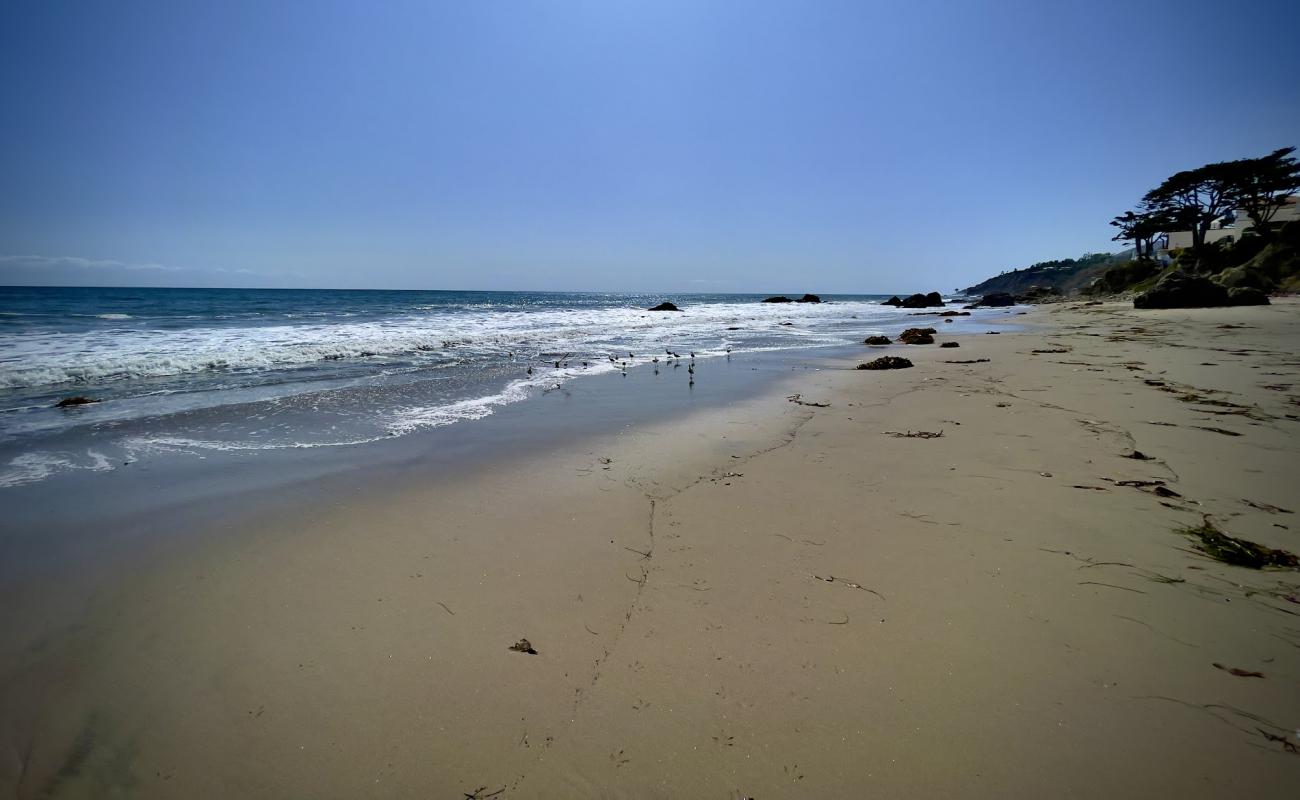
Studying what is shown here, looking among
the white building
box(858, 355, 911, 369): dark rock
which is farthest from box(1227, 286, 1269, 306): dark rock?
the white building

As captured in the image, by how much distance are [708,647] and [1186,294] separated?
29.7 metres

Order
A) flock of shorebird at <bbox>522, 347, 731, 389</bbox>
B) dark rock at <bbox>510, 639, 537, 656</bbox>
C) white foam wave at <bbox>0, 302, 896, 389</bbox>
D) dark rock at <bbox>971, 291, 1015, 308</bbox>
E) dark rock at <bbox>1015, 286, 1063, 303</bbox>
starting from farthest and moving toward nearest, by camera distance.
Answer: dark rock at <bbox>971, 291, 1015, 308</bbox> < dark rock at <bbox>1015, 286, 1063, 303</bbox> < flock of shorebird at <bbox>522, 347, 731, 389</bbox> < white foam wave at <bbox>0, 302, 896, 389</bbox> < dark rock at <bbox>510, 639, 537, 656</bbox>

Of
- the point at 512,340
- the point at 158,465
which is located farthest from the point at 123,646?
the point at 512,340

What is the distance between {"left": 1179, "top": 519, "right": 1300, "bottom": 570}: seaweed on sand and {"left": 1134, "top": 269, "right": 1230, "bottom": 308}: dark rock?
2601cm

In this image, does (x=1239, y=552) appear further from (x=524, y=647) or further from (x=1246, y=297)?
(x=1246, y=297)

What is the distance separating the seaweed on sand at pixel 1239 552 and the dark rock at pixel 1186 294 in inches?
1024

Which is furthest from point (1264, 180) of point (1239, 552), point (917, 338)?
point (1239, 552)

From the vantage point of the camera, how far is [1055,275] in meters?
82.4

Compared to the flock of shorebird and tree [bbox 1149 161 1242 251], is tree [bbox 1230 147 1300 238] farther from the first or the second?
the flock of shorebird

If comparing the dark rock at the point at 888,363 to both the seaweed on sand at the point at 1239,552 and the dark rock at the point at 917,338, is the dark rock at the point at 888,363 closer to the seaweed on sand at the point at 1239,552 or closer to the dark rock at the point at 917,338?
the dark rock at the point at 917,338

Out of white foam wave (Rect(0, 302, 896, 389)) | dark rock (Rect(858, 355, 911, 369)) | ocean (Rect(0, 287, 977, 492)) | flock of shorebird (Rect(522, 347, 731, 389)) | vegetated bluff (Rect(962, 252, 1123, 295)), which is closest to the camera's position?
ocean (Rect(0, 287, 977, 492))

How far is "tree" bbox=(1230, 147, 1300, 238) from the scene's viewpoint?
29688mm

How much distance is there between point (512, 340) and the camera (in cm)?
1830

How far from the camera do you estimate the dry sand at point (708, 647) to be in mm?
1851
